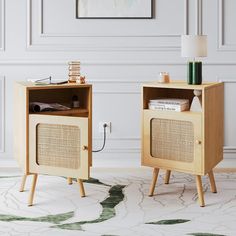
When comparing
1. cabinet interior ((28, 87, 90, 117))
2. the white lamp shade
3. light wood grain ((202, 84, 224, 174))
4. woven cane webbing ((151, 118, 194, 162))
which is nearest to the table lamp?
the white lamp shade

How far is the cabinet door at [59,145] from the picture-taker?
3150 mm

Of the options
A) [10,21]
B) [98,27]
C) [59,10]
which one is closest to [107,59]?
[98,27]

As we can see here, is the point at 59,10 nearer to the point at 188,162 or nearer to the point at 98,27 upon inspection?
the point at 98,27

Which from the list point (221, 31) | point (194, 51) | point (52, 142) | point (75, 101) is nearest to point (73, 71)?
point (75, 101)

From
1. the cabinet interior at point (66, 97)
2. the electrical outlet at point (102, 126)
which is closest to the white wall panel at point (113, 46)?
the electrical outlet at point (102, 126)

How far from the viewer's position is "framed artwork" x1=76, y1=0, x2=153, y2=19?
13.4 feet

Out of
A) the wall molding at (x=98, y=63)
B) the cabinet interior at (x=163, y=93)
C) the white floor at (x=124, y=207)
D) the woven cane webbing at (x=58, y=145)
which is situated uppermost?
the wall molding at (x=98, y=63)

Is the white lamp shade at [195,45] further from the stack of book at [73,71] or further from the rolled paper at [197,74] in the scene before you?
the stack of book at [73,71]

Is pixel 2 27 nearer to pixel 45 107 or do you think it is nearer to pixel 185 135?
pixel 45 107

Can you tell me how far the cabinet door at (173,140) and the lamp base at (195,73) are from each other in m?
0.20

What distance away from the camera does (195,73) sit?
3.27 metres

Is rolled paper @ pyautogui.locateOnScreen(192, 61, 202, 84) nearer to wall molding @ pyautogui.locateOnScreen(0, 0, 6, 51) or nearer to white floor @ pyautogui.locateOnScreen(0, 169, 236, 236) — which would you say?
white floor @ pyautogui.locateOnScreen(0, 169, 236, 236)

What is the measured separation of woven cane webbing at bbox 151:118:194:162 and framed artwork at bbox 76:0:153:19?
3.49 ft

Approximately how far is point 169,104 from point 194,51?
337mm
